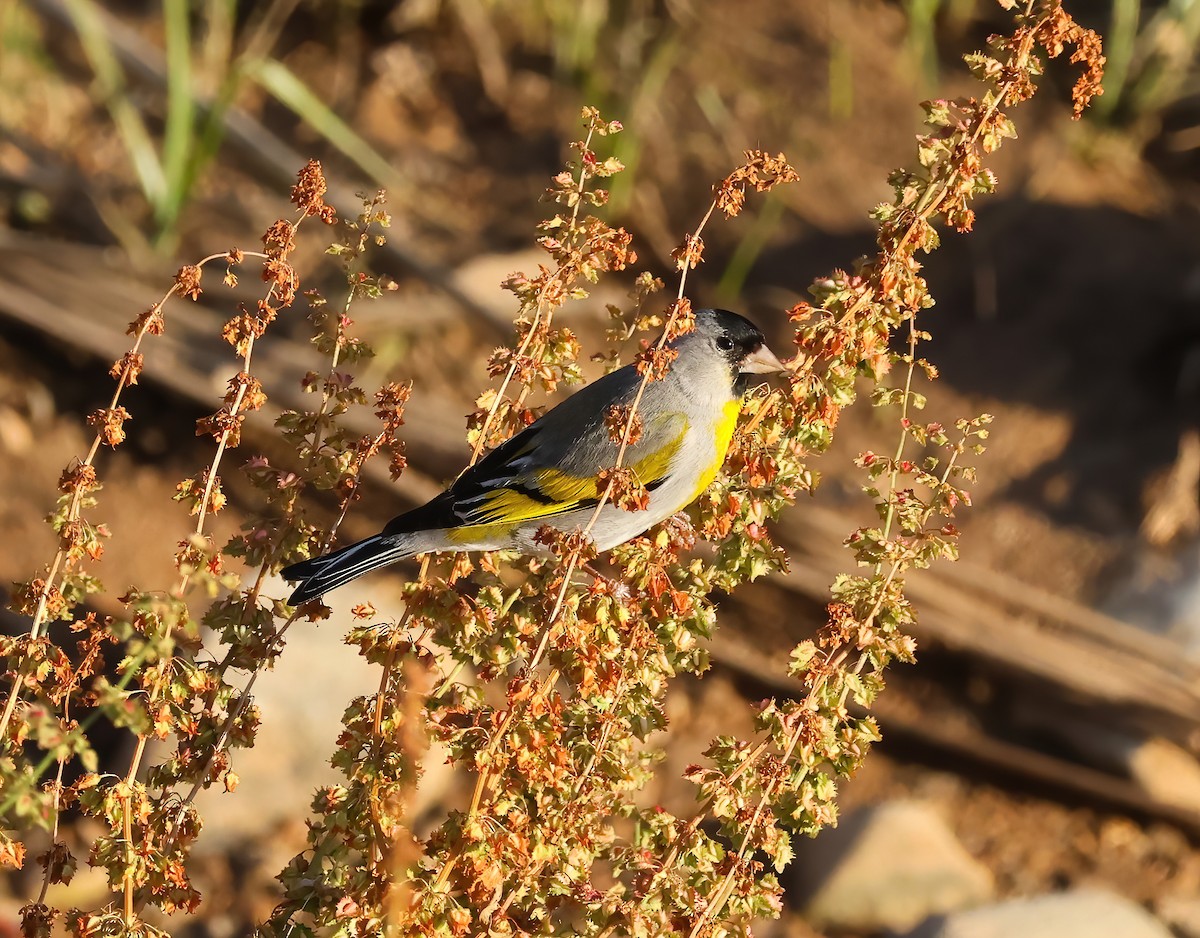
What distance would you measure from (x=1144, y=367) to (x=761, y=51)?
2753mm

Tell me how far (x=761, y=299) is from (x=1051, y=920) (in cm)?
337

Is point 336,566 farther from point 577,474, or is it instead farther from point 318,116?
point 318,116

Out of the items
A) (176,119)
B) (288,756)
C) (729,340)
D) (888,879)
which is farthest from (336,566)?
(176,119)

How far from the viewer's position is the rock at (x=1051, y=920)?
12.7 feet

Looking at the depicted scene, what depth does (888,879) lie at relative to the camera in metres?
4.29

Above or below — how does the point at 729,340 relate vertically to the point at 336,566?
above

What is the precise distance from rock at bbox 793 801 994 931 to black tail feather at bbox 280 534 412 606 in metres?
2.02

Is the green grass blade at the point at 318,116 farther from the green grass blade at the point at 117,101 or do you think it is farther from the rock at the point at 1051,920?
the rock at the point at 1051,920

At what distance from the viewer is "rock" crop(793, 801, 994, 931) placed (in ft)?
14.1

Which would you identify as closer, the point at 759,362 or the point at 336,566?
the point at 336,566

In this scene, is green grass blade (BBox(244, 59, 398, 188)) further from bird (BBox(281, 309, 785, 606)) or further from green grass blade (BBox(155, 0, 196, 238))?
bird (BBox(281, 309, 785, 606))

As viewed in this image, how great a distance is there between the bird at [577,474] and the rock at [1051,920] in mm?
1679

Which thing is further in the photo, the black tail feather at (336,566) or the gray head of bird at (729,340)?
the gray head of bird at (729,340)

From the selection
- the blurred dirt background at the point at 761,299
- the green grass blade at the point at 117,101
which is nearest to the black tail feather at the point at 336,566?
the blurred dirt background at the point at 761,299
